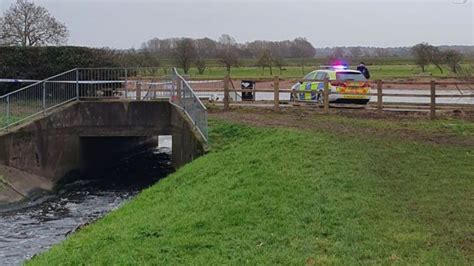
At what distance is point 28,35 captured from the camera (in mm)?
31406

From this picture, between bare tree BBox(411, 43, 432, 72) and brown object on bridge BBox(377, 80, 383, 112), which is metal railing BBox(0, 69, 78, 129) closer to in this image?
brown object on bridge BBox(377, 80, 383, 112)

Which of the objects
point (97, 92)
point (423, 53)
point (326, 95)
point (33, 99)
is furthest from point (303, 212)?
point (423, 53)

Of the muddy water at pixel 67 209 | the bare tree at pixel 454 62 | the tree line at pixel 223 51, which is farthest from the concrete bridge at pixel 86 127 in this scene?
the tree line at pixel 223 51

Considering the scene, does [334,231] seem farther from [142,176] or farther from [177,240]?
[142,176]

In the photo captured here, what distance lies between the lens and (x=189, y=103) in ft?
62.1

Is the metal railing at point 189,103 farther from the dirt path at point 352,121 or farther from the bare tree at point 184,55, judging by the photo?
→ the bare tree at point 184,55

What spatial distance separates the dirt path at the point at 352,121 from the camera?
49.6ft

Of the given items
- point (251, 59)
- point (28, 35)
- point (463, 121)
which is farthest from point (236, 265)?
point (251, 59)

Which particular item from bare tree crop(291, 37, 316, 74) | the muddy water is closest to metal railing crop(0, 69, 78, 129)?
the muddy water

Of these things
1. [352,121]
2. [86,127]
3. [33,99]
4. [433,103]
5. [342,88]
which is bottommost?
[86,127]

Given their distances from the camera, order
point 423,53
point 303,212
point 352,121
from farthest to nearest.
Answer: point 423,53 < point 352,121 < point 303,212

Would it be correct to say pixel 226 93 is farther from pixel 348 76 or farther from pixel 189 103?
pixel 348 76

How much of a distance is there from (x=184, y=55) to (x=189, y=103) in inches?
1350

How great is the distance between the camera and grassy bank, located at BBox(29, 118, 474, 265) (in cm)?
684
